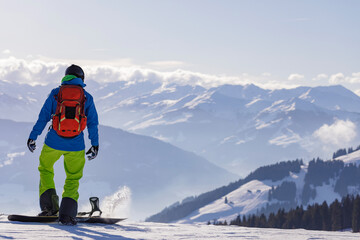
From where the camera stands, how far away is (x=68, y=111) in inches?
429

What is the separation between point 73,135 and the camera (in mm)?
11117

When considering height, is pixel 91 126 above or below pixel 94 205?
above

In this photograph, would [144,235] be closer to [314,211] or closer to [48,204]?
[48,204]

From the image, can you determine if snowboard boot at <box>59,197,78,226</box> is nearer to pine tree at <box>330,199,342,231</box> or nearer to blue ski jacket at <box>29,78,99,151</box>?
blue ski jacket at <box>29,78,99,151</box>

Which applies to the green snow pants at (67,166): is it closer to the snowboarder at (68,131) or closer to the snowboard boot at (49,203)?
the snowboarder at (68,131)

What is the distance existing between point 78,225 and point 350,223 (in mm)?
131756

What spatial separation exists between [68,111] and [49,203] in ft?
8.21

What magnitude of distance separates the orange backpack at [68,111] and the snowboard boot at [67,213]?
157cm

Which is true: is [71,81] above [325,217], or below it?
above

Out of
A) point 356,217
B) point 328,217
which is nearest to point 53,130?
point 356,217

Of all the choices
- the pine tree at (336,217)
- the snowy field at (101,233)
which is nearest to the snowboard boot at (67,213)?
the snowy field at (101,233)

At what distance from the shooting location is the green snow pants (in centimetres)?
1123

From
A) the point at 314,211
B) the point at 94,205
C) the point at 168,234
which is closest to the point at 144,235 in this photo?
the point at 168,234

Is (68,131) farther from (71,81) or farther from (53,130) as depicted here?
(71,81)
